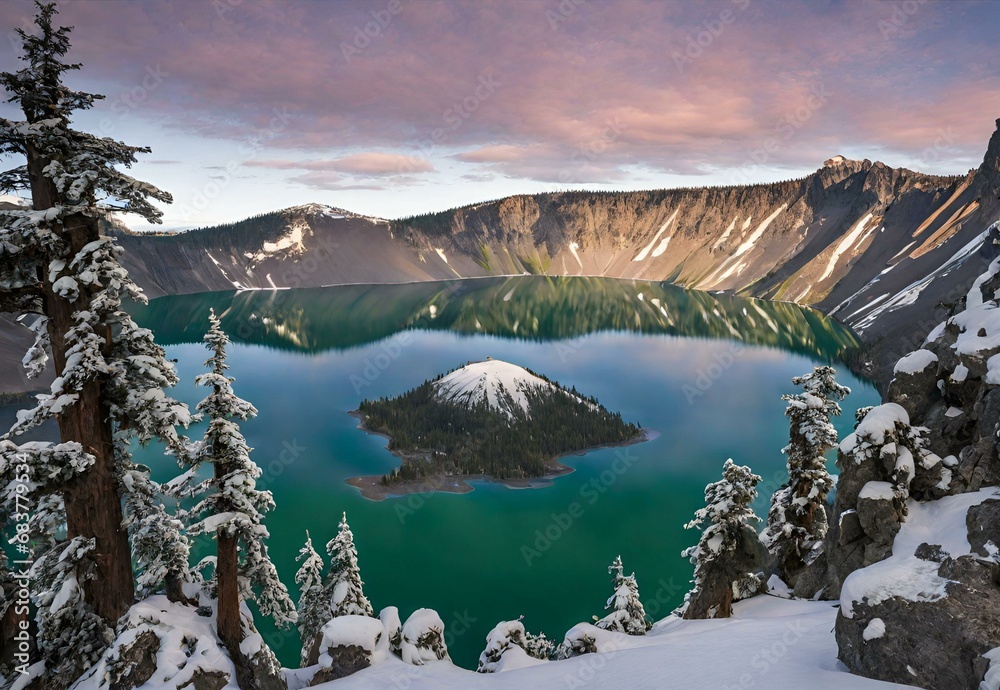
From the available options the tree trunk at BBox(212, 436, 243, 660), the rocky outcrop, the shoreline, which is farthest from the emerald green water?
the tree trunk at BBox(212, 436, 243, 660)

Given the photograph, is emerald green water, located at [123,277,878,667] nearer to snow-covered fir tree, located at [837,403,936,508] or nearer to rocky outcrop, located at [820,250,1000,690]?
rocky outcrop, located at [820,250,1000,690]

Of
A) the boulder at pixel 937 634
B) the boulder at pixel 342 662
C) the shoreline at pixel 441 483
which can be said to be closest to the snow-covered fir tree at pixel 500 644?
the boulder at pixel 342 662

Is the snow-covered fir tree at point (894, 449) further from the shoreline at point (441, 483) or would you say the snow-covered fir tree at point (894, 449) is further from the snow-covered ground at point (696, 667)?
the shoreline at point (441, 483)

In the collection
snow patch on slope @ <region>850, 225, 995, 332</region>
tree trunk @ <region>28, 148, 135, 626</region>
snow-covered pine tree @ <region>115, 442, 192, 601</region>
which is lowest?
snow-covered pine tree @ <region>115, 442, 192, 601</region>

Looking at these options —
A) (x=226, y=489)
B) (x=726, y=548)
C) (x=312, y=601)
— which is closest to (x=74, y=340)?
(x=226, y=489)

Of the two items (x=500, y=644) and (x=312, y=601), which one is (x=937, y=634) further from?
(x=312, y=601)
